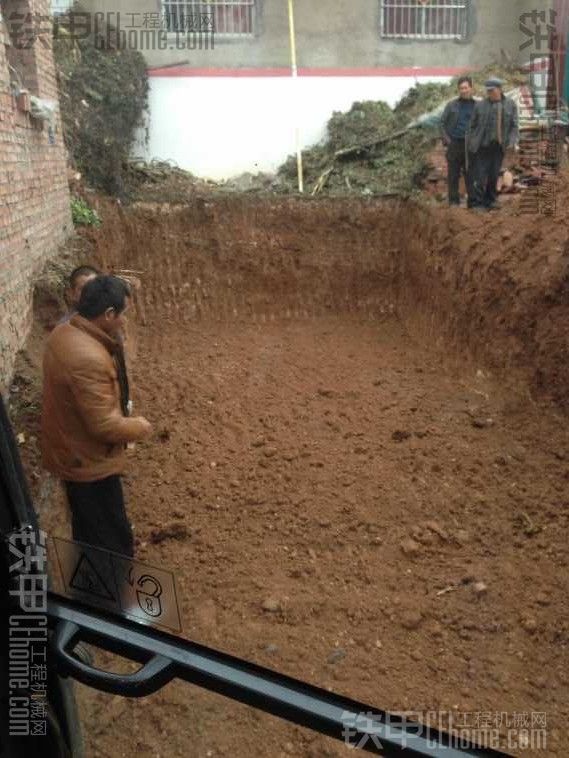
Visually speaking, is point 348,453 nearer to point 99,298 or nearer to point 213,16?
point 99,298

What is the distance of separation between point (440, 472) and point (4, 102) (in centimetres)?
439

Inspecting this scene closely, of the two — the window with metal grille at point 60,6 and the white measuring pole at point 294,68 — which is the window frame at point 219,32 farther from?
the window with metal grille at point 60,6

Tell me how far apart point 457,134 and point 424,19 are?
6104 mm

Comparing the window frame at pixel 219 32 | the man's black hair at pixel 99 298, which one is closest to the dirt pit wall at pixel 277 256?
the window frame at pixel 219 32

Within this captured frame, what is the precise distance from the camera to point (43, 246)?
5523 mm

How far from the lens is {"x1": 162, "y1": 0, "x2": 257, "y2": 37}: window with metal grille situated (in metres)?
12.3

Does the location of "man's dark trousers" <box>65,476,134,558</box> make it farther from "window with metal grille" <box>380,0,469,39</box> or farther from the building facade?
"window with metal grille" <box>380,0,469,39</box>

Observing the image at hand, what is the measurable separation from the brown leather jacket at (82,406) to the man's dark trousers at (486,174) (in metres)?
6.35

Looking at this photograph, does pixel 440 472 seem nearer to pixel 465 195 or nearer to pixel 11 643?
pixel 11 643

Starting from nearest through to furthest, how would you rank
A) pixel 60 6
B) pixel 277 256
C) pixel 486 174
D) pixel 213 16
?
pixel 486 174
pixel 277 256
pixel 60 6
pixel 213 16

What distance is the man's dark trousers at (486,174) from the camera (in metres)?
7.80

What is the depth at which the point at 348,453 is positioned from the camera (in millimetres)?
5219

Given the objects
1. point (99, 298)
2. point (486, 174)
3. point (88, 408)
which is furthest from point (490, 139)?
point (88, 408)

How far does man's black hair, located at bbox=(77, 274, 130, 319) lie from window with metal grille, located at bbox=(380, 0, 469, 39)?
494 inches
